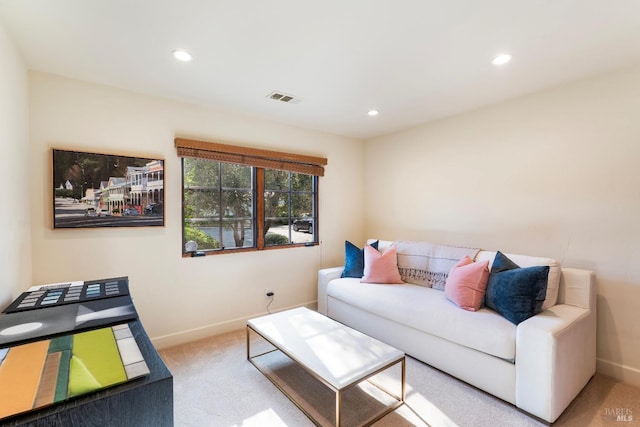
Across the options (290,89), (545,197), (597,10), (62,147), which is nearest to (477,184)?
(545,197)

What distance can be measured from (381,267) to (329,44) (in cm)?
224

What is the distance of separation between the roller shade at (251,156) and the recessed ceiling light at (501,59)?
2188 mm

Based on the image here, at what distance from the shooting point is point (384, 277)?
320cm

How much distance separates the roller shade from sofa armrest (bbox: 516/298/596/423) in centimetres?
273

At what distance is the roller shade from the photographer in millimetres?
2927

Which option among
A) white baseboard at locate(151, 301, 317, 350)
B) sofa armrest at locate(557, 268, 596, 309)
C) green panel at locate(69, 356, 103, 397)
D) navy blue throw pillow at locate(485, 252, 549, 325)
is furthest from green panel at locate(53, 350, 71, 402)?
sofa armrest at locate(557, 268, 596, 309)

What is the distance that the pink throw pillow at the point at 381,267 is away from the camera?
3.20m

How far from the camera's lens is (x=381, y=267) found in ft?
10.6

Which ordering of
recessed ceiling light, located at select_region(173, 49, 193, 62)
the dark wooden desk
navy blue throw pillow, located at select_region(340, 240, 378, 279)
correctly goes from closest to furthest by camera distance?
the dark wooden desk → recessed ceiling light, located at select_region(173, 49, 193, 62) → navy blue throw pillow, located at select_region(340, 240, 378, 279)

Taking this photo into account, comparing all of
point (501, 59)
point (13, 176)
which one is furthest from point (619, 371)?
point (13, 176)

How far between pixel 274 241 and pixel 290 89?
180cm

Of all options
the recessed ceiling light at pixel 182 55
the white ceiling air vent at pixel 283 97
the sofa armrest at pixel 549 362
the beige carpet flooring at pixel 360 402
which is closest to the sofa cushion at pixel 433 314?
the sofa armrest at pixel 549 362

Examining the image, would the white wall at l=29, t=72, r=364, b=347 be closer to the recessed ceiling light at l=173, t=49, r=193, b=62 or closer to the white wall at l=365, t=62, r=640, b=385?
the recessed ceiling light at l=173, t=49, r=193, b=62

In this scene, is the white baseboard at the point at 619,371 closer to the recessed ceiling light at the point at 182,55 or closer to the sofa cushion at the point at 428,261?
the sofa cushion at the point at 428,261
